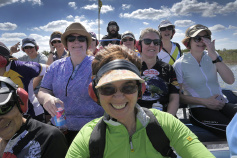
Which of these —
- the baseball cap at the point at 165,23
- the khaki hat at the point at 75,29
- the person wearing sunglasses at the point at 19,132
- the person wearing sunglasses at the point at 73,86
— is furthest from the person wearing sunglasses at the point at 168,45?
the person wearing sunglasses at the point at 19,132

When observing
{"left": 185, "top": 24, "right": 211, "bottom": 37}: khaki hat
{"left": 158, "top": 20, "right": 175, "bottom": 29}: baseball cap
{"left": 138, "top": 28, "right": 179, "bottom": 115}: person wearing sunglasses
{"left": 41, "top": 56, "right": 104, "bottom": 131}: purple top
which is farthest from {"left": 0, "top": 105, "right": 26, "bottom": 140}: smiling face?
{"left": 158, "top": 20, "right": 175, "bottom": 29}: baseball cap

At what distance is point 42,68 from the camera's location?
109 inches

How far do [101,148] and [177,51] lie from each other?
12.1 feet

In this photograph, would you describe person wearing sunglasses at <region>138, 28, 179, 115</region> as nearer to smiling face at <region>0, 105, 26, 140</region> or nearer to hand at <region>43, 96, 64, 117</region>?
hand at <region>43, 96, 64, 117</region>

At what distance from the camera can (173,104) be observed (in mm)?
2650

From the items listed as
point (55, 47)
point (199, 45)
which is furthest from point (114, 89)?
point (55, 47)

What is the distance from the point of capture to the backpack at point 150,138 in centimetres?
127

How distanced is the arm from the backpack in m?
1.32

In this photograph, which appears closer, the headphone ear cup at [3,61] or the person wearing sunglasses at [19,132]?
the person wearing sunglasses at [19,132]

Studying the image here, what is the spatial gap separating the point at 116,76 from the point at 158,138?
2.02ft

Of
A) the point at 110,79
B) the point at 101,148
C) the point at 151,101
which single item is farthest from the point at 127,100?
the point at 151,101

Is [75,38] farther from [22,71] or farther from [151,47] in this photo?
[151,47]

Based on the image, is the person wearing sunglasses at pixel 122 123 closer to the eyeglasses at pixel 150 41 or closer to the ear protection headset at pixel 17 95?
the ear protection headset at pixel 17 95

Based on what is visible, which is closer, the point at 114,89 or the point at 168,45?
the point at 114,89
